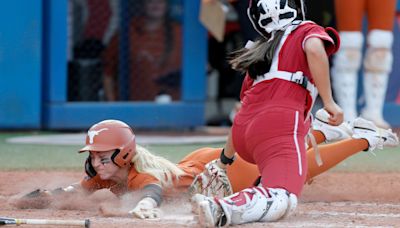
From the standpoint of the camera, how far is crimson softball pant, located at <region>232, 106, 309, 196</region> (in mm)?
4465

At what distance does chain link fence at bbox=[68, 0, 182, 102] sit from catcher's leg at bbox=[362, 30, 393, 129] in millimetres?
1930

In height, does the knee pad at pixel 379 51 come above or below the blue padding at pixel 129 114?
above

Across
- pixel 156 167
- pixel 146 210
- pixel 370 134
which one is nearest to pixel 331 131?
pixel 370 134

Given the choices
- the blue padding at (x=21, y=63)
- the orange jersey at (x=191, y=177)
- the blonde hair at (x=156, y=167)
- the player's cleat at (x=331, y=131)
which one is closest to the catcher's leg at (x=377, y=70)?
the blue padding at (x=21, y=63)

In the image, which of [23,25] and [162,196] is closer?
[162,196]

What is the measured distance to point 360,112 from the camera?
986cm

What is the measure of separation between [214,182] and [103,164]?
561 millimetres

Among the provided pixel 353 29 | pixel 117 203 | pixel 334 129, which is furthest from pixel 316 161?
pixel 353 29

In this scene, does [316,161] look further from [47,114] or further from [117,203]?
[47,114]

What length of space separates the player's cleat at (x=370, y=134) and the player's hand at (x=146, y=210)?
1335 millimetres

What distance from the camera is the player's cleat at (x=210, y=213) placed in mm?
4160

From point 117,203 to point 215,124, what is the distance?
5.29 m

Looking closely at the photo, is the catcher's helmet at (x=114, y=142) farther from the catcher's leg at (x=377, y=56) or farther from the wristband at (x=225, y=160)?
the catcher's leg at (x=377, y=56)

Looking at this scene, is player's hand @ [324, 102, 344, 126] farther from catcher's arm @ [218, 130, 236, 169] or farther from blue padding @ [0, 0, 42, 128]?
blue padding @ [0, 0, 42, 128]
